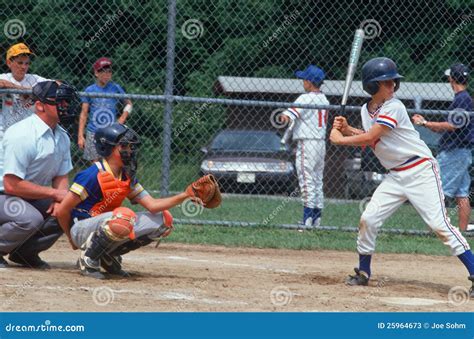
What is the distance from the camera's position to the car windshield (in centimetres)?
1480

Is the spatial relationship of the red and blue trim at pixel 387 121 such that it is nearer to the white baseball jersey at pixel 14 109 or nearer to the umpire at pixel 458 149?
the umpire at pixel 458 149

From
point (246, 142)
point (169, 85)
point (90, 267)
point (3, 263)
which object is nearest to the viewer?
point (90, 267)

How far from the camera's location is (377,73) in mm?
6480

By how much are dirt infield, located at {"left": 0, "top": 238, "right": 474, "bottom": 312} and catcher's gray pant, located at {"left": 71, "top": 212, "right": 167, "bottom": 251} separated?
279 millimetres

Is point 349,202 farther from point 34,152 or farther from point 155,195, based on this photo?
point 34,152

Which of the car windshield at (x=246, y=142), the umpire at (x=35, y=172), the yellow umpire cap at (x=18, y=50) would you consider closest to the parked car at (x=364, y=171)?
the car windshield at (x=246, y=142)

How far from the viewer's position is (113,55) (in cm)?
1741

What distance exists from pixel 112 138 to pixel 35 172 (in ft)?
2.36

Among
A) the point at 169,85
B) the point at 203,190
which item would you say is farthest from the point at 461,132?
the point at 203,190

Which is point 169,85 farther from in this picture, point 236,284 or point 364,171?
point 364,171

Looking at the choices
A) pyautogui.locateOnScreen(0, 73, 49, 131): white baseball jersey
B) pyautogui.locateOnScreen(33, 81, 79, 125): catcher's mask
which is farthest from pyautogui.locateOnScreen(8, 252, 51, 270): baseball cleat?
pyautogui.locateOnScreen(0, 73, 49, 131): white baseball jersey

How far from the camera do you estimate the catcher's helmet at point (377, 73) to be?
6.46 metres

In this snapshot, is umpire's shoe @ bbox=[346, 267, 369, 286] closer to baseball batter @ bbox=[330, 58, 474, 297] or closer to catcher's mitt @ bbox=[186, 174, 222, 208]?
baseball batter @ bbox=[330, 58, 474, 297]

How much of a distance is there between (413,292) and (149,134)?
10.00 m
